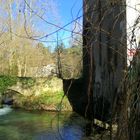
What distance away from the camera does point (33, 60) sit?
3584 cm

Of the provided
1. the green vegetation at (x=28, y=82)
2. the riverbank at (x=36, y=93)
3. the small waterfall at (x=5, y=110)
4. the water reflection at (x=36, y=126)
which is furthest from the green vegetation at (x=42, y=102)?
the water reflection at (x=36, y=126)

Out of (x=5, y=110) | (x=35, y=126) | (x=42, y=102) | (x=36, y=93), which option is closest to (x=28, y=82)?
(x=36, y=93)

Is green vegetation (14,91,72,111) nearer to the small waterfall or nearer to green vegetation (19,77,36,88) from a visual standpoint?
the small waterfall

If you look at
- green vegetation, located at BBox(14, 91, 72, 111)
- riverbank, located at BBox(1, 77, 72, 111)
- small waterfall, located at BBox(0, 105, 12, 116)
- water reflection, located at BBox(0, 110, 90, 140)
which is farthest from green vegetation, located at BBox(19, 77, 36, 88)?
water reflection, located at BBox(0, 110, 90, 140)

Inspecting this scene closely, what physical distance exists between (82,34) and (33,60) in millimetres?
34012

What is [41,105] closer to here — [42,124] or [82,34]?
[42,124]

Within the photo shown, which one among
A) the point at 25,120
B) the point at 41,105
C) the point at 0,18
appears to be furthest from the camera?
the point at 0,18

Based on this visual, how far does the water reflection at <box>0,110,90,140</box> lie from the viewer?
16703mm

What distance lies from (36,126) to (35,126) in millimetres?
54

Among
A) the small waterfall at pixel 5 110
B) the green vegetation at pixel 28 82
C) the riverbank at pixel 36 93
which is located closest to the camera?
the small waterfall at pixel 5 110

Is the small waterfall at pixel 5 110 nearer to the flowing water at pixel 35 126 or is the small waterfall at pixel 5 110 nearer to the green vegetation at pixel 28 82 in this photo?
the flowing water at pixel 35 126

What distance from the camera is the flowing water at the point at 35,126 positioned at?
16.7 meters

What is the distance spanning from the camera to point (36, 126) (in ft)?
66.6

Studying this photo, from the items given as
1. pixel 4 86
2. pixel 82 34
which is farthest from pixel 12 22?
pixel 82 34
